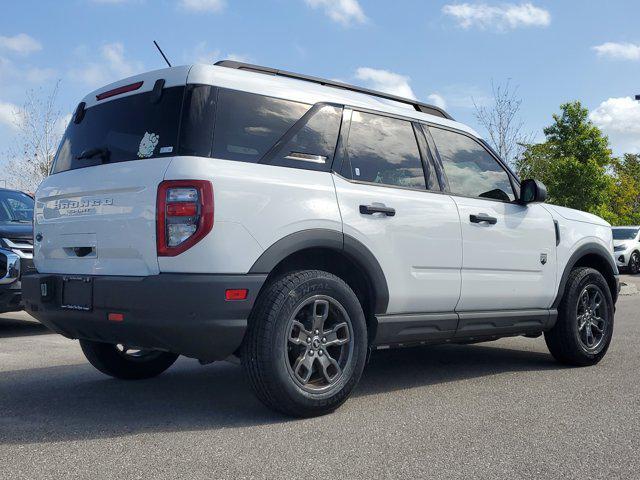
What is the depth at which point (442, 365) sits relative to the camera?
620 cm

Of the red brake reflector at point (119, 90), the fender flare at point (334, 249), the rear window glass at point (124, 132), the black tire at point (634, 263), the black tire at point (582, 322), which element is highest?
the red brake reflector at point (119, 90)

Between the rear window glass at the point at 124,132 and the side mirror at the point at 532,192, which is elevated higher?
the rear window glass at the point at 124,132

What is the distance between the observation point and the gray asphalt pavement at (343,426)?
3.29 metres

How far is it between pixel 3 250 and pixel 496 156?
17.0 ft

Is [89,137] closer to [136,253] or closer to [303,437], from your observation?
[136,253]

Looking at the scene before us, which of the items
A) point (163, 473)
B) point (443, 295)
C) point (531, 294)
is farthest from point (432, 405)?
point (163, 473)

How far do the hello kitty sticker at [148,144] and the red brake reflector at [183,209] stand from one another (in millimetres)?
437

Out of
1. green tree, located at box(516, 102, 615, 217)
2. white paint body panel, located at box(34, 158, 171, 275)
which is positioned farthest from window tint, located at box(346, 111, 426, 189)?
green tree, located at box(516, 102, 615, 217)

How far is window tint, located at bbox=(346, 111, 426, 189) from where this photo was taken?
15.3ft

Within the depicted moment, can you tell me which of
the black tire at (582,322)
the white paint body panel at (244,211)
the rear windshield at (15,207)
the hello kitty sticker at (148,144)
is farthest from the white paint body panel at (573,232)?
the rear windshield at (15,207)

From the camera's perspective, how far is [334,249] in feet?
14.1

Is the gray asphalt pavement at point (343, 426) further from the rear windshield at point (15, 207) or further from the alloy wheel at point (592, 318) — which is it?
the rear windshield at point (15, 207)

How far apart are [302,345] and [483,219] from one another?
5.99ft

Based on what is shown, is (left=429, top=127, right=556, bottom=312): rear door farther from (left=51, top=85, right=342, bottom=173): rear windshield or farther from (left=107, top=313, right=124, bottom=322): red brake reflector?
(left=107, top=313, right=124, bottom=322): red brake reflector
